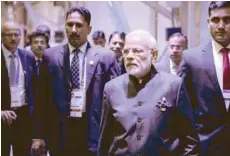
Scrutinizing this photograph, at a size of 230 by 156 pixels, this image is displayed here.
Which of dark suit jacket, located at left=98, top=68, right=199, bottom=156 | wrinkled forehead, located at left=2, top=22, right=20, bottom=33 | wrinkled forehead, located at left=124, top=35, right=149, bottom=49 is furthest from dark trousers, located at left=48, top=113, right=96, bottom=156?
wrinkled forehead, located at left=2, top=22, right=20, bottom=33

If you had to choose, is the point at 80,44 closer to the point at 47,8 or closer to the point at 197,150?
the point at 197,150

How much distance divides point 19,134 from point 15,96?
0.33 metres

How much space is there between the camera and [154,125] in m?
2.18

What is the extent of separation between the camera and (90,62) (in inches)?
123

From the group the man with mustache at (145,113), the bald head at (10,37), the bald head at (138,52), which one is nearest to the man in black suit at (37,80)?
the bald head at (10,37)

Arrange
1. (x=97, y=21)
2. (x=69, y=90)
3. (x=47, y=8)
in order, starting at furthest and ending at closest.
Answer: (x=47, y=8) → (x=97, y=21) → (x=69, y=90)

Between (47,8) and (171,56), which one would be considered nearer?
(171,56)

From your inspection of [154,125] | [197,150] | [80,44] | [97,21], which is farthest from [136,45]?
[97,21]

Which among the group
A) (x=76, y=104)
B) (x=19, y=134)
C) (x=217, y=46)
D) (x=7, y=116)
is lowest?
(x=19, y=134)

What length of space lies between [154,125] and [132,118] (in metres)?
0.11

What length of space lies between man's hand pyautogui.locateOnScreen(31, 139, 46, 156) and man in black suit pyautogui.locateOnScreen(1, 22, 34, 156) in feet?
1.78

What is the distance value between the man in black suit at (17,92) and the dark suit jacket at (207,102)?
161cm

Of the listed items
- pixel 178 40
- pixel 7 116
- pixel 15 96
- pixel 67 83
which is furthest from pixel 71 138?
pixel 178 40

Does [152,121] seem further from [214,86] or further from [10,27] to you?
[10,27]
